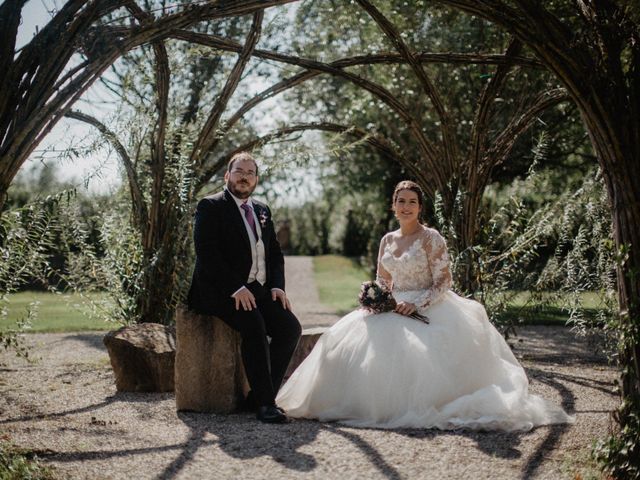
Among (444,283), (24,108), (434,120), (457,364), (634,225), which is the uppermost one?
(434,120)

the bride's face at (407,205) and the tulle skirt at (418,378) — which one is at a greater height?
the bride's face at (407,205)

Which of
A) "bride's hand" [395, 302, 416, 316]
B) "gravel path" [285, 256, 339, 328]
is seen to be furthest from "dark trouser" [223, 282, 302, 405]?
"gravel path" [285, 256, 339, 328]

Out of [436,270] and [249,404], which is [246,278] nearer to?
[249,404]

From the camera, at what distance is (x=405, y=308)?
511 centimetres

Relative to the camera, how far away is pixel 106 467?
147 inches

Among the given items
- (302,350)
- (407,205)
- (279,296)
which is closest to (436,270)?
(407,205)

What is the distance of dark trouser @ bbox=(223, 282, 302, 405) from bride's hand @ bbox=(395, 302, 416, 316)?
779mm

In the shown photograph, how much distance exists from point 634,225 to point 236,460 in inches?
96.1

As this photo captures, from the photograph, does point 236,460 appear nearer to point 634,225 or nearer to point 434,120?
point 634,225

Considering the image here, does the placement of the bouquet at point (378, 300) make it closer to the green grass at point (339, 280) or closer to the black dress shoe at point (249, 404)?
the black dress shoe at point (249, 404)

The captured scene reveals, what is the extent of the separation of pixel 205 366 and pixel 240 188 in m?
1.34

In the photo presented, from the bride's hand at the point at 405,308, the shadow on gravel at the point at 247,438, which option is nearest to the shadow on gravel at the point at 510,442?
the shadow on gravel at the point at 247,438

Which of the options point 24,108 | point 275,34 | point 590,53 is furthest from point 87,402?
point 275,34

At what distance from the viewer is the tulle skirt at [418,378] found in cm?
454
